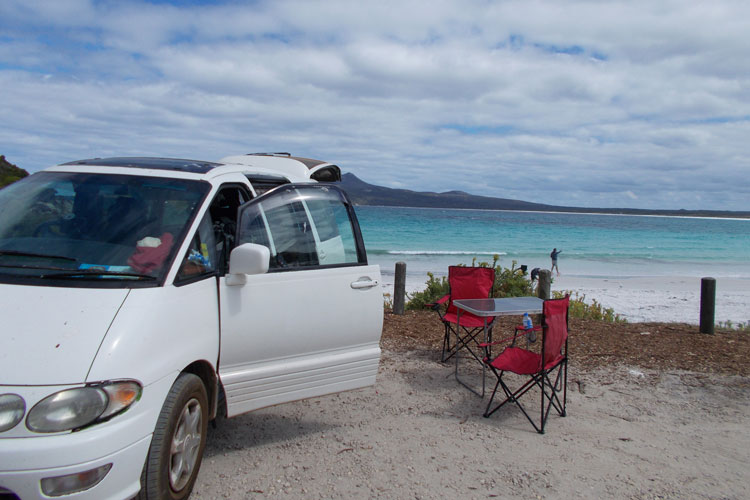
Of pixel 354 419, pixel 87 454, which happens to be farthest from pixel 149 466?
pixel 354 419

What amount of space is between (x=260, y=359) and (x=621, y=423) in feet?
10.5

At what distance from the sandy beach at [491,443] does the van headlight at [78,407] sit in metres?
1.17

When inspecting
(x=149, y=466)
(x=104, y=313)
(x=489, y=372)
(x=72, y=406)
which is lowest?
(x=489, y=372)

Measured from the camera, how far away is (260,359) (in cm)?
389

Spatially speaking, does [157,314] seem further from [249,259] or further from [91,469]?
[91,469]

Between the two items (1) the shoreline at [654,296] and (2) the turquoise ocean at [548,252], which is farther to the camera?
Result: (2) the turquoise ocean at [548,252]

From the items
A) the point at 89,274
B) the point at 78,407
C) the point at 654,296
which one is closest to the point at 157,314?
the point at 89,274

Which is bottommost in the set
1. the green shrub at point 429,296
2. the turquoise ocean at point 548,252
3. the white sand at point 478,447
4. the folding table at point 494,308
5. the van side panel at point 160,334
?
the turquoise ocean at point 548,252

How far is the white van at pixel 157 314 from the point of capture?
103 inches

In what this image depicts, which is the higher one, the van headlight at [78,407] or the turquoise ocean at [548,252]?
the van headlight at [78,407]

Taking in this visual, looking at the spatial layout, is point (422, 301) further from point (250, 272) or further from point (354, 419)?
point (250, 272)

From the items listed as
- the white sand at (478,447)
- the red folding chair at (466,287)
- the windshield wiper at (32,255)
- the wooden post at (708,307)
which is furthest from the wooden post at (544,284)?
the windshield wiper at (32,255)

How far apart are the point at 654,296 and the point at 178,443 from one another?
16.4 meters

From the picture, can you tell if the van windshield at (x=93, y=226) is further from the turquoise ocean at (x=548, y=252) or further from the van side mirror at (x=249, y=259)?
the turquoise ocean at (x=548, y=252)
